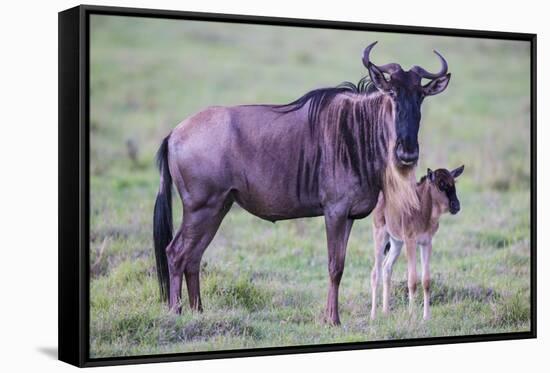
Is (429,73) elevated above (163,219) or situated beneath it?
elevated above

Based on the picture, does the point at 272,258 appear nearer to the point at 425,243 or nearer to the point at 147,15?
the point at 425,243

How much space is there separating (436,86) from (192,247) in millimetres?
2176

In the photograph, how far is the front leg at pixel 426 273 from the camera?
969 centimetres

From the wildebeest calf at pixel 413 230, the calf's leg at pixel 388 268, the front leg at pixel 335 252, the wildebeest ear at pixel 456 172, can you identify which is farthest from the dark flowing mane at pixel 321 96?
the calf's leg at pixel 388 268

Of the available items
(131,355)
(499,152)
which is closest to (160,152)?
(131,355)

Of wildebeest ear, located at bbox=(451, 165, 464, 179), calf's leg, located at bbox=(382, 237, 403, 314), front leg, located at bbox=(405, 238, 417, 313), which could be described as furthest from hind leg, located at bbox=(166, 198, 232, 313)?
wildebeest ear, located at bbox=(451, 165, 464, 179)

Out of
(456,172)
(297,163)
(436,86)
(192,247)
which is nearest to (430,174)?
(456,172)

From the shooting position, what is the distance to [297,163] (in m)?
9.19

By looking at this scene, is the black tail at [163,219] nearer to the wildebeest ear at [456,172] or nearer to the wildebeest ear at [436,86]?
the wildebeest ear at [436,86]

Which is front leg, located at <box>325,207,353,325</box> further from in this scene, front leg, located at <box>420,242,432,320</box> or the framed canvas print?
front leg, located at <box>420,242,432,320</box>

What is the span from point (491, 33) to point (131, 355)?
3.71 m

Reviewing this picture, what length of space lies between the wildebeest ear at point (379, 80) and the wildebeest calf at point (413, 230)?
765mm

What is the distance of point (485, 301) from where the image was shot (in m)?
9.98

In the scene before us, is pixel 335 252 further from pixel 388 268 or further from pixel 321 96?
pixel 321 96
